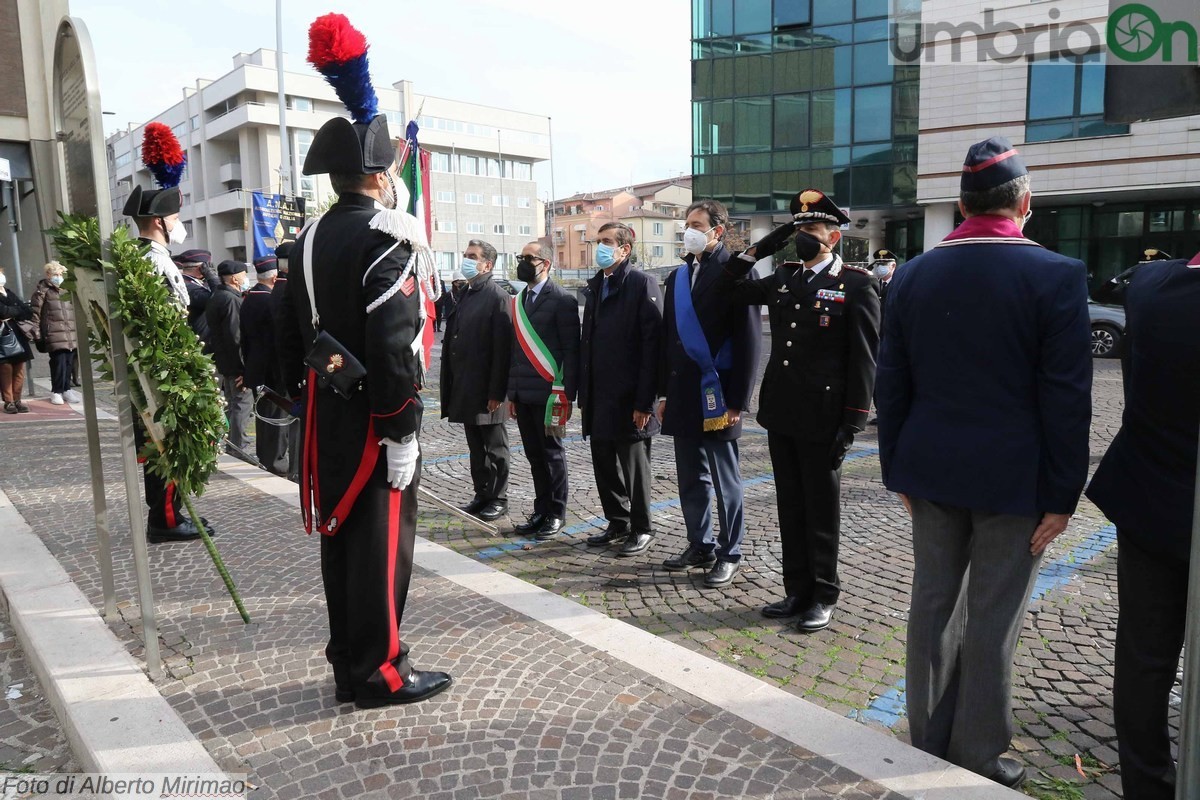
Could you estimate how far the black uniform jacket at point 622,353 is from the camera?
5.23 meters

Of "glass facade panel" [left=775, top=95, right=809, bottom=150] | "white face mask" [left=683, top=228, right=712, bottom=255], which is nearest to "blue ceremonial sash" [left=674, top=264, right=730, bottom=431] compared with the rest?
"white face mask" [left=683, top=228, right=712, bottom=255]

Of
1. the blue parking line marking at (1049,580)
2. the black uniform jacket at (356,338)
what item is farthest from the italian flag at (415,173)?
the blue parking line marking at (1049,580)

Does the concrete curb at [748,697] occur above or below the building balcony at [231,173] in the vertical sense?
below

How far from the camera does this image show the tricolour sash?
581 cm

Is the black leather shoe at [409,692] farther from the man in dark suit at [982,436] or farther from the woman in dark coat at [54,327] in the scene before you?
the woman in dark coat at [54,327]

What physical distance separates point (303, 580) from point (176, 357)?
1.52m

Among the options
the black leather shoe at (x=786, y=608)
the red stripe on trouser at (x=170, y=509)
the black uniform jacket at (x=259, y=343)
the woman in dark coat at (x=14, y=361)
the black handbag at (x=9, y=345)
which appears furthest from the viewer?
the woman in dark coat at (x=14, y=361)

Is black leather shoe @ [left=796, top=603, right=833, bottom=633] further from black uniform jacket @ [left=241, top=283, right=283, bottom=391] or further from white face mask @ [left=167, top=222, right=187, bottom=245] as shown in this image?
black uniform jacket @ [left=241, top=283, right=283, bottom=391]

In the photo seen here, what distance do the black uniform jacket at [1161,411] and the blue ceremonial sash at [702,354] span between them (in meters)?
2.31

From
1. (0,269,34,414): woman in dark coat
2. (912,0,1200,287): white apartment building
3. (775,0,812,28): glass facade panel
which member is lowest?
(0,269,34,414): woman in dark coat

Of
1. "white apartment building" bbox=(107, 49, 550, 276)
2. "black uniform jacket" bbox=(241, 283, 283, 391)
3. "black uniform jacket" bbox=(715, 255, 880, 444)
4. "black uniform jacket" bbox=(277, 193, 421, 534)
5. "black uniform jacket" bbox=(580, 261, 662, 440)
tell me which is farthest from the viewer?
"white apartment building" bbox=(107, 49, 550, 276)

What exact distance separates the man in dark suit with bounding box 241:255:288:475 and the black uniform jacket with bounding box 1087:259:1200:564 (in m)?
6.33

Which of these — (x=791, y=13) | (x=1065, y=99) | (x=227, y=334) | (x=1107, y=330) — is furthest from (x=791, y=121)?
(x=227, y=334)

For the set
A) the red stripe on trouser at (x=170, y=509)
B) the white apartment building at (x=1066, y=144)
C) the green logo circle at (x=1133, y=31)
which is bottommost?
the red stripe on trouser at (x=170, y=509)
